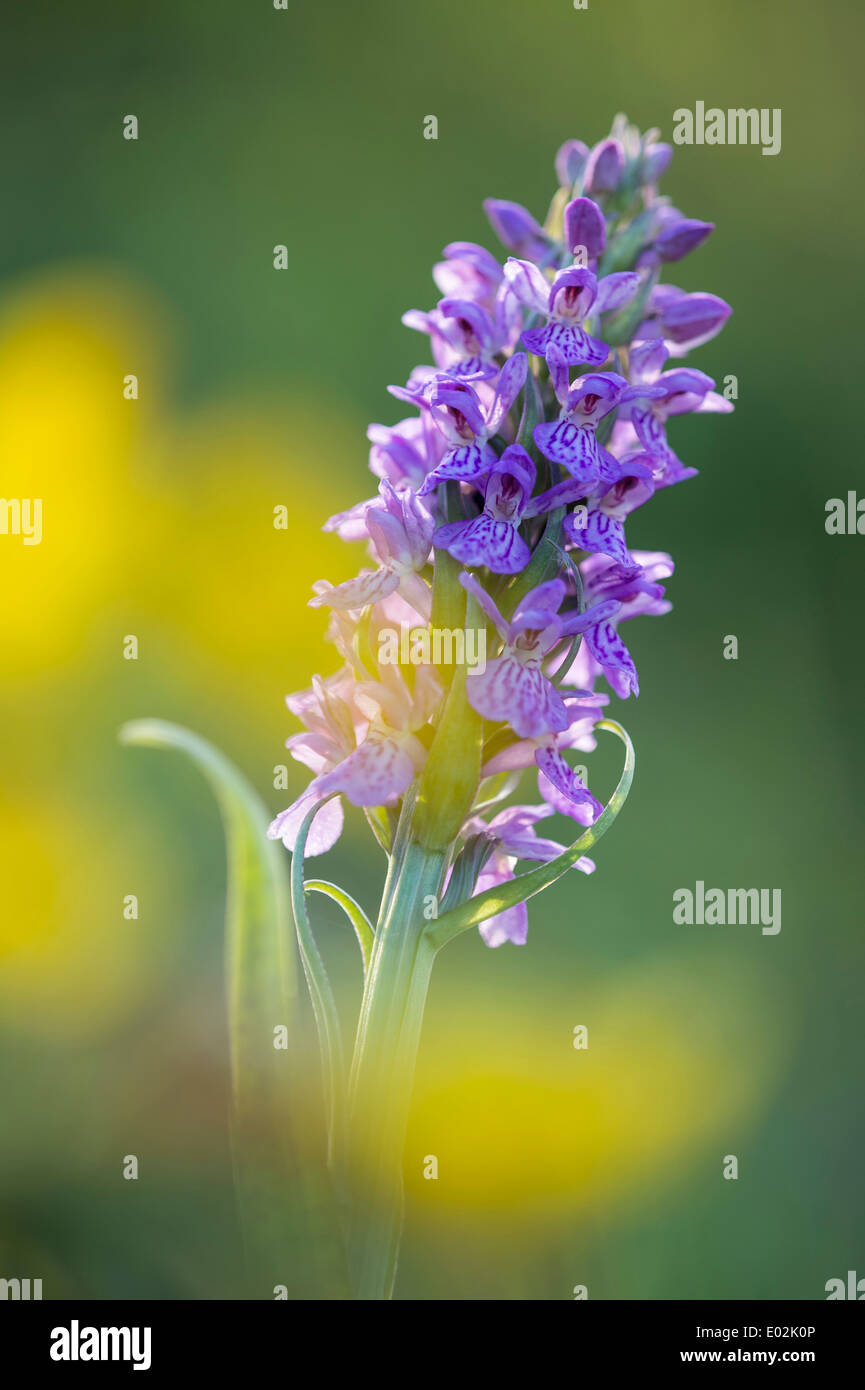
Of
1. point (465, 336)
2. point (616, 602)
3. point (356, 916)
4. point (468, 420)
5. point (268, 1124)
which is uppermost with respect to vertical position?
point (465, 336)

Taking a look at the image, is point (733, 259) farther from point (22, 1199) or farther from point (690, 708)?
point (22, 1199)

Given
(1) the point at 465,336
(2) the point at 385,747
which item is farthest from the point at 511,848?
(1) the point at 465,336

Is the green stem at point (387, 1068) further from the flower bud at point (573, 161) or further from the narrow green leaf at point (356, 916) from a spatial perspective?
the flower bud at point (573, 161)

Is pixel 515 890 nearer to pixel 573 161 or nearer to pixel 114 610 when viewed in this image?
pixel 573 161

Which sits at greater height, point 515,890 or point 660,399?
point 660,399

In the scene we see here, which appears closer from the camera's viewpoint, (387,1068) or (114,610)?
(387,1068)

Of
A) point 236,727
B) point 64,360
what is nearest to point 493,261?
point 236,727
